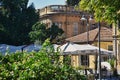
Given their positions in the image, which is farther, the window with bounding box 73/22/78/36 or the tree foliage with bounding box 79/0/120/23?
the window with bounding box 73/22/78/36

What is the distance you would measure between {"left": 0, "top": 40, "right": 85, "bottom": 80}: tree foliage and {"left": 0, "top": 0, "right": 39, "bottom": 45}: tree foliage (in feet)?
125

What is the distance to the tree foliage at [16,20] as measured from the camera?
4734 cm

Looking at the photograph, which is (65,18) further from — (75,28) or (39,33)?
(39,33)

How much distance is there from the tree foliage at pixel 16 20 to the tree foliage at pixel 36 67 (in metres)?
38.0

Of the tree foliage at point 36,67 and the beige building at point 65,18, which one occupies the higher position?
the beige building at point 65,18

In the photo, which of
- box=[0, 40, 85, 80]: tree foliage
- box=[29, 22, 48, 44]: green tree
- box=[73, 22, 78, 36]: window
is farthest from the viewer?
box=[73, 22, 78, 36]: window

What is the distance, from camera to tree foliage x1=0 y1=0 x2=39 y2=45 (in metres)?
47.3

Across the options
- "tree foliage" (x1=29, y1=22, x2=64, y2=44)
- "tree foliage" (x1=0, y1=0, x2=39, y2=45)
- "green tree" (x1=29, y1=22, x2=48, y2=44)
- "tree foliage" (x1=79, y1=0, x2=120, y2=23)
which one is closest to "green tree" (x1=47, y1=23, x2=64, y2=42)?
"tree foliage" (x1=29, y1=22, x2=64, y2=44)

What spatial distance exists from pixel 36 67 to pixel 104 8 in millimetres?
10243

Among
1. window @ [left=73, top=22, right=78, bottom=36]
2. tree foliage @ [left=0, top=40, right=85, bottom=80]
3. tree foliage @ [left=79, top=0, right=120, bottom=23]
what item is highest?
tree foliage @ [left=79, top=0, right=120, bottom=23]

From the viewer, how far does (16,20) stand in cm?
4950

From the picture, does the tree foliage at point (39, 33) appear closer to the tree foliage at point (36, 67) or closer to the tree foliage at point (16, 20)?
the tree foliage at point (16, 20)

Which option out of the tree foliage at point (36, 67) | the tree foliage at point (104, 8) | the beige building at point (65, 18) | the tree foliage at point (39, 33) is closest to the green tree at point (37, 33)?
the tree foliage at point (39, 33)

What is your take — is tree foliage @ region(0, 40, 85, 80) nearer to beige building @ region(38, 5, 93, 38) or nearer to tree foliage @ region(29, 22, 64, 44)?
tree foliage @ region(29, 22, 64, 44)
